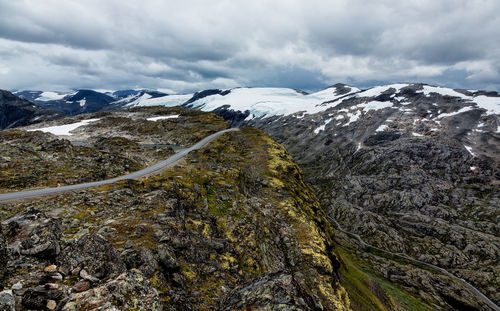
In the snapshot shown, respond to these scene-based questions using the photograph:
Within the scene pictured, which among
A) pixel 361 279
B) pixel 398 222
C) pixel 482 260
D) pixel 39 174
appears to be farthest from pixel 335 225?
pixel 39 174

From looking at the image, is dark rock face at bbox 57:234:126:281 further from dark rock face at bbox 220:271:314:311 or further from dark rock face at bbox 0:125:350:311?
dark rock face at bbox 220:271:314:311

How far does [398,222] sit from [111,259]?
226 metres

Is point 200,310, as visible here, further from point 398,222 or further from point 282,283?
point 398,222

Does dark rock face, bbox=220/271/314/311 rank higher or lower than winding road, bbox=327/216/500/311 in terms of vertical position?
higher

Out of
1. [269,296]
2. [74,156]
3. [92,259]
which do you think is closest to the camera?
[269,296]

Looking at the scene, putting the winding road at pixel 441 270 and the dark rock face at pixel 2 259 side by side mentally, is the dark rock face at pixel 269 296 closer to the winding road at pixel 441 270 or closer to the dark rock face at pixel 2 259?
the dark rock face at pixel 2 259

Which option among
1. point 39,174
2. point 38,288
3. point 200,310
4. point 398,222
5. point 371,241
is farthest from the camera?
point 398,222

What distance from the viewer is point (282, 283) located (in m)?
11.7

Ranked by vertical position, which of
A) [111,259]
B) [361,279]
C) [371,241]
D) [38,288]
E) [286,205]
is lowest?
[371,241]

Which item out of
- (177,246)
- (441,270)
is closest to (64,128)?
(177,246)

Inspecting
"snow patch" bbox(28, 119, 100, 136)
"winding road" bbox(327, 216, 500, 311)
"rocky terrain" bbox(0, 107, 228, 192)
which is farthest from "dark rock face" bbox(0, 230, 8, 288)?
"winding road" bbox(327, 216, 500, 311)

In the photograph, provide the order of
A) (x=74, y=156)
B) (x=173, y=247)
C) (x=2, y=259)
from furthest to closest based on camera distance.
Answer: (x=74, y=156) < (x=173, y=247) < (x=2, y=259)

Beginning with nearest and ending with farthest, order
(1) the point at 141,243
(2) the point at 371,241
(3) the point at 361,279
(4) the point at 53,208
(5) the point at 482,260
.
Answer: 1. (1) the point at 141,243
2. (4) the point at 53,208
3. (3) the point at 361,279
4. (5) the point at 482,260
5. (2) the point at 371,241

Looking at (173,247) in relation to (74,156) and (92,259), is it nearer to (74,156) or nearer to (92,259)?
(92,259)
